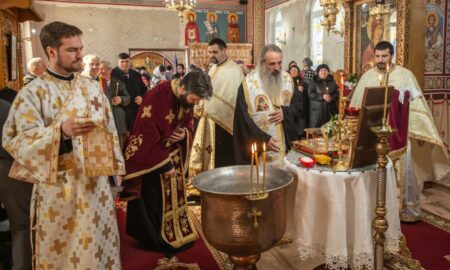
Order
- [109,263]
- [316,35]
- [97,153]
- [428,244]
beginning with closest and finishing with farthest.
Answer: [97,153]
[109,263]
[428,244]
[316,35]

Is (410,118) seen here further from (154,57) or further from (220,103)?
(154,57)

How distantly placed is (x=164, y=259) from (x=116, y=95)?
9.87 feet

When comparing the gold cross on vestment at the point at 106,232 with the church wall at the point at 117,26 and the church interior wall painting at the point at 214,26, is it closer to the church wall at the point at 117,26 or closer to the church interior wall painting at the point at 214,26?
the church interior wall painting at the point at 214,26

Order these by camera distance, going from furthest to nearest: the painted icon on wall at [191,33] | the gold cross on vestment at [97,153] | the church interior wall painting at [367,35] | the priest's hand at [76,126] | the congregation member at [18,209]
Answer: the painted icon on wall at [191,33] < the church interior wall painting at [367,35] < the congregation member at [18,209] < the gold cross on vestment at [97,153] < the priest's hand at [76,126]

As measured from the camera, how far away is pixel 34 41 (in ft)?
43.1

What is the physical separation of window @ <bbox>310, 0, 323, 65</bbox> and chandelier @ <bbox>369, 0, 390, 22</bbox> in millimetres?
4323

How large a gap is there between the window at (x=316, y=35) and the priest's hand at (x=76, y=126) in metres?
9.16

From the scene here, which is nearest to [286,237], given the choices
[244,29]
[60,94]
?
[60,94]

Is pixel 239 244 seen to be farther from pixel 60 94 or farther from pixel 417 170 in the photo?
pixel 417 170

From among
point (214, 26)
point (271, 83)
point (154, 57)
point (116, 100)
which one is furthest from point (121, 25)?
point (271, 83)

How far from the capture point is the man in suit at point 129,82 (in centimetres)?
598

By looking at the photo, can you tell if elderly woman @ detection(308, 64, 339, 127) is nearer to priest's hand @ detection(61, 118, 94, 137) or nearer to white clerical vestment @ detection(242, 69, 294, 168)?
white clerical vestment @ detection(242, 69, 294, 168)

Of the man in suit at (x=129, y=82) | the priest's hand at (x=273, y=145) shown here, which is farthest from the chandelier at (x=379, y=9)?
the man in suit at (x=129, y=82)

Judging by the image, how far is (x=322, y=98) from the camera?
654 centimetres
